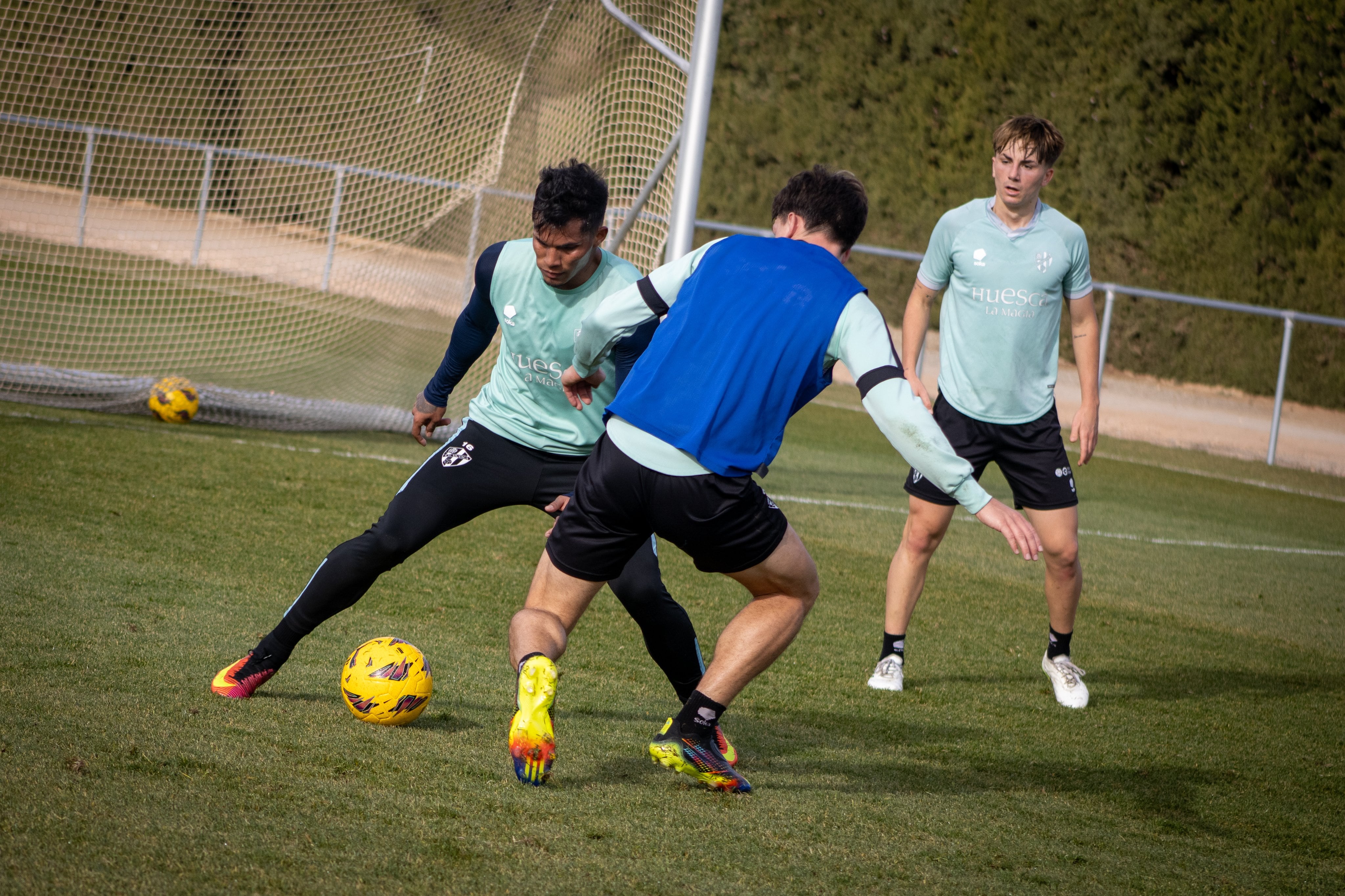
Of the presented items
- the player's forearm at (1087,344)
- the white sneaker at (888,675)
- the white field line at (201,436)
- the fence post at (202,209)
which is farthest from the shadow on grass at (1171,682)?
the fence post at (202,209)

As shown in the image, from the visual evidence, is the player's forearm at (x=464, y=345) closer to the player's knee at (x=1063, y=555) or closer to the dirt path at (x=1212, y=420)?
the player's knee at (x=1063, y=555)

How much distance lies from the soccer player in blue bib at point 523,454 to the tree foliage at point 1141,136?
1458cm

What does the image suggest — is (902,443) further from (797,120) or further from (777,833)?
(797,120)

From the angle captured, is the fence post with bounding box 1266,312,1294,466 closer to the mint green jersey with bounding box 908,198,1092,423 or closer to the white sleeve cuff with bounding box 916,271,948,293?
the mint green jersey with bounding box 908,198,1092,423

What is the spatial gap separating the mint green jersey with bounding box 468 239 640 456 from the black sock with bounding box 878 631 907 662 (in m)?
1.73

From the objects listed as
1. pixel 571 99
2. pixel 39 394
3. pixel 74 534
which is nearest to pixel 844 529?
pixel 571 99

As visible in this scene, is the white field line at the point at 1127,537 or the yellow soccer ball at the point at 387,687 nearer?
the yellow soccer ball at the point at 387,687

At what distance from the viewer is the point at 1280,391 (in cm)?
1380

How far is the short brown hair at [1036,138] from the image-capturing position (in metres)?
4.91

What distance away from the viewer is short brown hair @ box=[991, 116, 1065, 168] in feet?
16.1

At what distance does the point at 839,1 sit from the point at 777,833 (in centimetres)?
2006

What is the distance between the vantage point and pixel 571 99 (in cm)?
877

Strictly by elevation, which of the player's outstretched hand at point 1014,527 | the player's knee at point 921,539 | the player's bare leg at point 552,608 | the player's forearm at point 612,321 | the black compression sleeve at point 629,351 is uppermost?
the player's forearm at point 612,321

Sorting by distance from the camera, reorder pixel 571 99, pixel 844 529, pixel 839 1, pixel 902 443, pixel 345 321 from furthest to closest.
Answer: pixel 839 1 < pixel 345 321 < pixel 571 99 < pixel 844 529 < pixel 902 443
